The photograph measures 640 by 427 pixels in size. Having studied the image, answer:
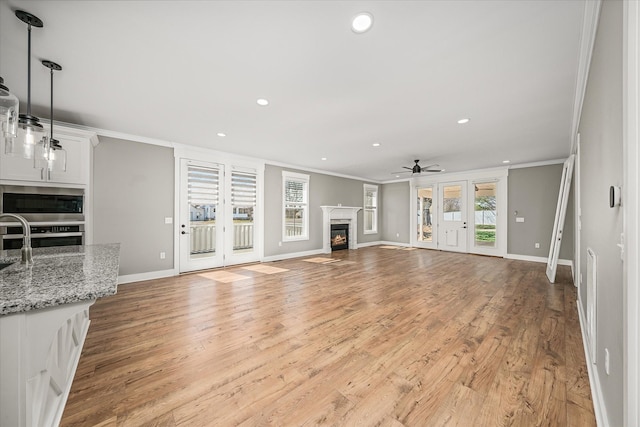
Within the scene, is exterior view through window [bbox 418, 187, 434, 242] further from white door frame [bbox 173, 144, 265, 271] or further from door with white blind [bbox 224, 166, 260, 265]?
door with white blind [bbox 224, 166, 260, 265]

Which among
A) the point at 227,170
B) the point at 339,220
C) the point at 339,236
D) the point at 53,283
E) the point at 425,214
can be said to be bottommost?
the point at 339,236

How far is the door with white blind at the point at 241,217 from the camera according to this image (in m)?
5.54

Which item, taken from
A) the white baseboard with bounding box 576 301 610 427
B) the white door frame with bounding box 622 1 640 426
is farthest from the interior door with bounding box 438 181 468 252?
the white door frame with bounding box 622 1 640 426

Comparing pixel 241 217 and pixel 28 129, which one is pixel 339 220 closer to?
pixel 241 217

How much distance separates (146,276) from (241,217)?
2.16 m

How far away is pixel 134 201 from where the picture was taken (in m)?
4.37

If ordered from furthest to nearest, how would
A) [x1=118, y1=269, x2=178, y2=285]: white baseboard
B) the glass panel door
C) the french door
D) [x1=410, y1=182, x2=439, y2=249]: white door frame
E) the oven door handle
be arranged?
[x1=410, y1=182, x2=439, y2=249]: white door frame
the glass panel door
the french door
[x1=118, y1=269, x2=178, y2=285]: white baseboard
the oven door handle

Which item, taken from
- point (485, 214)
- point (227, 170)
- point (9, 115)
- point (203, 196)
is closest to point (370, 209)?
point (485, 214)

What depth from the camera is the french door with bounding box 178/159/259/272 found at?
4.96 metres

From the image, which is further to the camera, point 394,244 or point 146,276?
point 394,244

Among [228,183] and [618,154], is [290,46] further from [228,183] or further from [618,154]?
[228,183]

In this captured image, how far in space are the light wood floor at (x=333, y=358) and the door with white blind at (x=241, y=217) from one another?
1.75m

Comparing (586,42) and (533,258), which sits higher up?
(586,42)

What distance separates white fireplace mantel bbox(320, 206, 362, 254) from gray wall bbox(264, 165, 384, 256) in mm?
151
